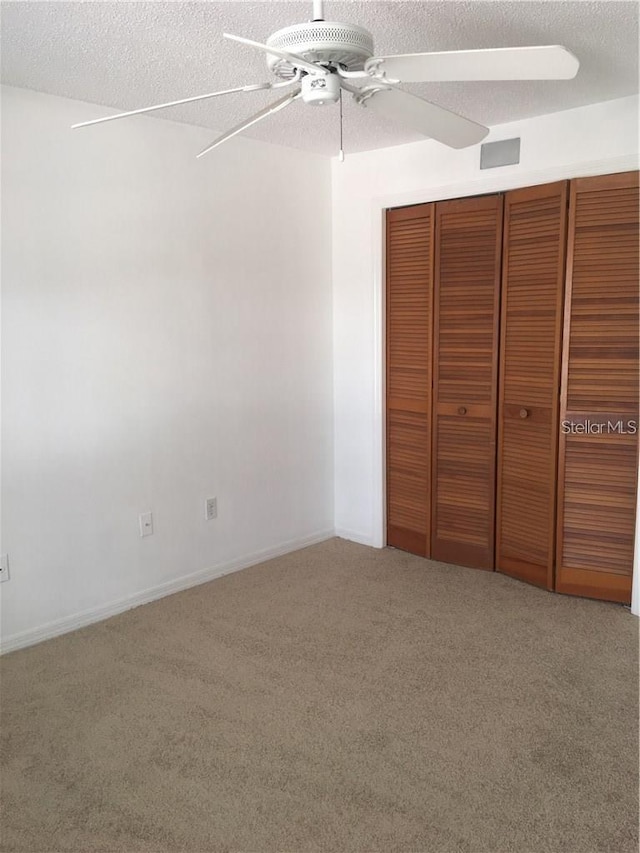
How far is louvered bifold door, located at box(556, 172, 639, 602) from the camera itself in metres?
3.09

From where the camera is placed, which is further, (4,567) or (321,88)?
(4,567)

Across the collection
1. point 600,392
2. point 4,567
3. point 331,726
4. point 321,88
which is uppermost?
point 321,88

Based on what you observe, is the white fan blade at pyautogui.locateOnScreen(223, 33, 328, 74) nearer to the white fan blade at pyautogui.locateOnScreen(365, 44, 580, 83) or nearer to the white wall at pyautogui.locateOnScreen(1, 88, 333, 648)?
the white fan blade at pyautogui.locateOnScreen(365, 44, 580, 83)

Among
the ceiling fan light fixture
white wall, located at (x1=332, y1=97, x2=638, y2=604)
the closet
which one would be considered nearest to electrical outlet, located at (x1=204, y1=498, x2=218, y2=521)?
white wall, located at (x1=332, y1=97, x2=638, y2=604)

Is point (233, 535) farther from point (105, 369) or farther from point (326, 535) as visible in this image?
point (105, 369)

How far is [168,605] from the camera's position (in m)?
3.36

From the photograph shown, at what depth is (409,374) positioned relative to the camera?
394cm

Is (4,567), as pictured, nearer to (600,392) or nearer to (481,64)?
(481,64)

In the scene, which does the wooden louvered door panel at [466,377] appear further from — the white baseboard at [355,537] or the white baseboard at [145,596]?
the white baseboard at [145,596]

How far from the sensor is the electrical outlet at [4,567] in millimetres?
2857

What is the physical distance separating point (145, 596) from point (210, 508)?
56cm

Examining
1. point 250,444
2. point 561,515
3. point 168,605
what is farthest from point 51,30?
point 561,515

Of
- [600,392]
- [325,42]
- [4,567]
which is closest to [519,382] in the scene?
[600,392]

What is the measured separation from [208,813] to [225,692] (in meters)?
0.62
